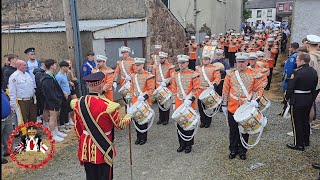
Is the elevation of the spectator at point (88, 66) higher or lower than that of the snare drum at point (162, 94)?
higher

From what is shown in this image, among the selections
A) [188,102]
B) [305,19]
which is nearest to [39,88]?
[188,102]

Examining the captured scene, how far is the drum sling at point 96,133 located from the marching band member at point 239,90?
2.58m

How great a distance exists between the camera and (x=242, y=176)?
5281mm

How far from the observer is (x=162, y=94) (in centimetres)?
734

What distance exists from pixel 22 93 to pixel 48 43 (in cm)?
357

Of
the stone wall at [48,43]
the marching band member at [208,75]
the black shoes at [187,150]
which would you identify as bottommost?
the black shoes at [187,150]

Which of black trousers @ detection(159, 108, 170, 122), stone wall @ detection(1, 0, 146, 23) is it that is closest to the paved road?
black trousers @ detection(159, 108, 170, 122)

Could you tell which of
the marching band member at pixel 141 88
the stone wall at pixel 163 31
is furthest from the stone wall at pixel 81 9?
the marching band member at pixel 141 88

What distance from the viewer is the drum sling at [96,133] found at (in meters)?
3.91

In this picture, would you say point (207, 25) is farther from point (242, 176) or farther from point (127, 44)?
point (242, 176)

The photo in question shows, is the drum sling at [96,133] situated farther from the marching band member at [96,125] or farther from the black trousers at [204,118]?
the black trousers at [204,118]

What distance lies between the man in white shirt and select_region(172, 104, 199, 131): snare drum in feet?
10.9

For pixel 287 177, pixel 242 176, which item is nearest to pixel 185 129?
pixel 242 176

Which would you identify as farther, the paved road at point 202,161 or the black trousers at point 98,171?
the paved road at point 202,161
